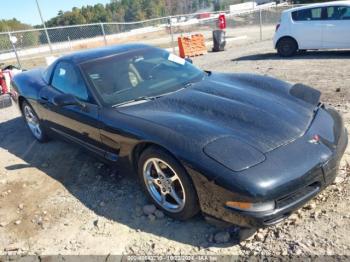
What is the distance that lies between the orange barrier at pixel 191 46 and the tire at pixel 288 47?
13.6 feet

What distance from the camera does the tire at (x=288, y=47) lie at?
36.1 ft

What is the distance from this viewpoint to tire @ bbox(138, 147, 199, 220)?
2998 millimetres

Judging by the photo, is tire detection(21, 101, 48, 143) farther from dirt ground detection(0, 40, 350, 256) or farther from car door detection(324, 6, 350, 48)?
car door detection(324, 6, 350, 48)

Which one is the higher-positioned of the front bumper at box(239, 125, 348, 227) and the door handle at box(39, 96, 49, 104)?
the door handle at box(39, 96, 49, 104)

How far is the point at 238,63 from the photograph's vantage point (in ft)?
36.2

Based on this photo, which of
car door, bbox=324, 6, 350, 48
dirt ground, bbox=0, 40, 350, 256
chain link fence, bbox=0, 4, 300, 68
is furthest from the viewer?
chain link fence, bbox=0, 4, 300, 68

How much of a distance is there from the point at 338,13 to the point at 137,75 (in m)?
8.34

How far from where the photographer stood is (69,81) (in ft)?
14.6

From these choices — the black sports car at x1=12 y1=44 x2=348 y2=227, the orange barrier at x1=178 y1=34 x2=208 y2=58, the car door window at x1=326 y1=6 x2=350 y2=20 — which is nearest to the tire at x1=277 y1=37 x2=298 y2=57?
the car door window at x1=326 y1=6 x2=350 y2=20

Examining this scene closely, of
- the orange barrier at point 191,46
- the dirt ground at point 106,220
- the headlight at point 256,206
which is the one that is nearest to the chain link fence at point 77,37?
the orange barrier at point 191,46

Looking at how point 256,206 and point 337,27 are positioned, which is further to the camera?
point 337,27

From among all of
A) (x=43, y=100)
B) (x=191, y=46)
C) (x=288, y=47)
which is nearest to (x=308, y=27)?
(x=288, y=47)

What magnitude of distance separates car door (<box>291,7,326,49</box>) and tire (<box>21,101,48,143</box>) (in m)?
8.05

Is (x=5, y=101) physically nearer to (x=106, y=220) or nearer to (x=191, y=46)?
(x=106, y=220)
